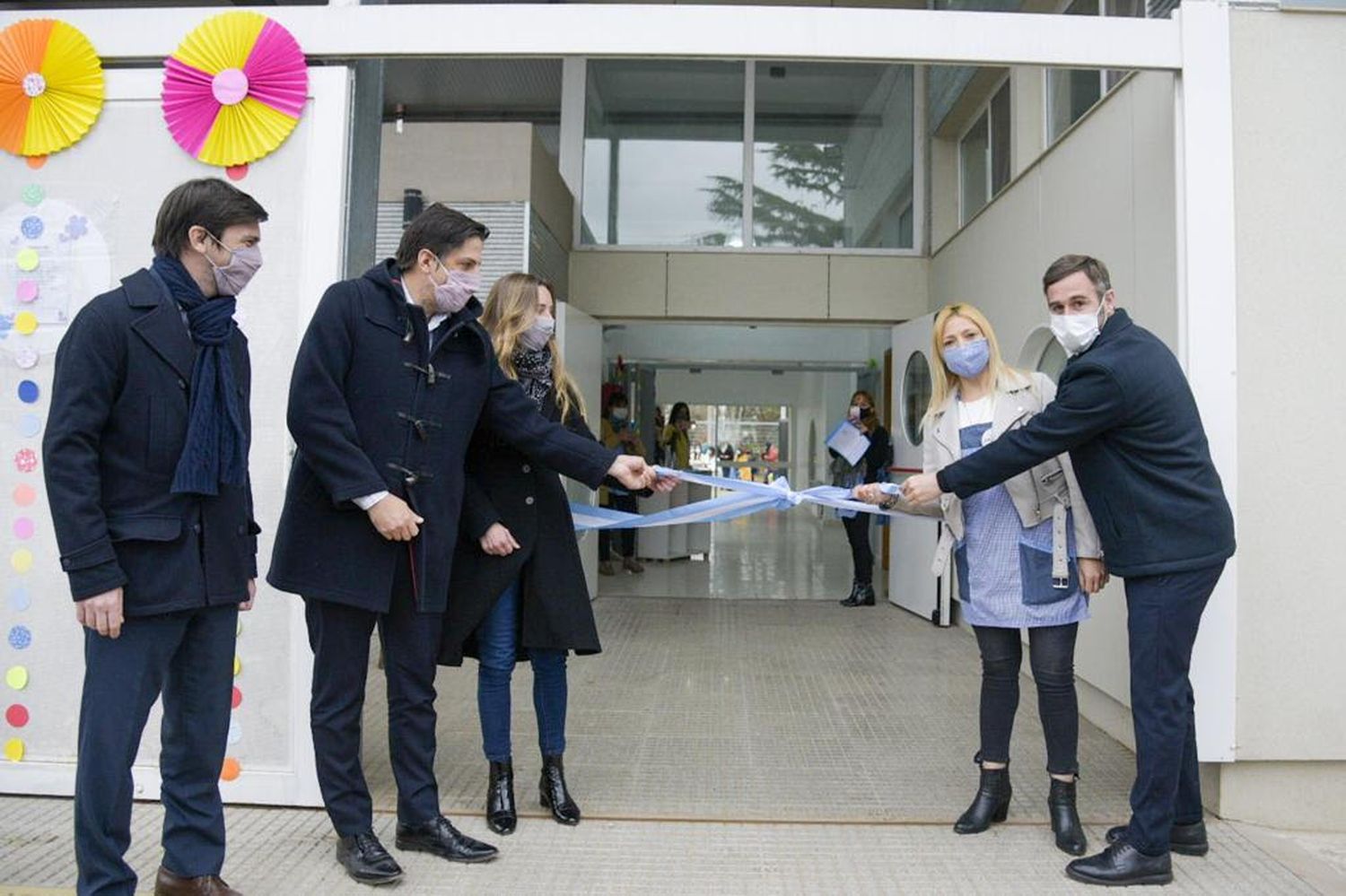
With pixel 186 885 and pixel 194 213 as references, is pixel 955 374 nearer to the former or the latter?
pixel 194 213

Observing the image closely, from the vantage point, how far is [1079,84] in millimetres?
5242

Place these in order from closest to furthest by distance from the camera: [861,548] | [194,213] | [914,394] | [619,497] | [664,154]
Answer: [194,213]
[914,394]
[861,548]
[664,154]
[619,497]

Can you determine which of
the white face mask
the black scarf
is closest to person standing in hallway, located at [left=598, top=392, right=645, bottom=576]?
the black scarf

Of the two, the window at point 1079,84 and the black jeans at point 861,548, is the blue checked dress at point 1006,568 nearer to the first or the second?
the window at point 1079,84

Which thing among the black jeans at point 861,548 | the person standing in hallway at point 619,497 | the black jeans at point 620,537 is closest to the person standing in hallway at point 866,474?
the black jeans at point 861,548

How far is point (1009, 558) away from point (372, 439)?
1916 millimetres

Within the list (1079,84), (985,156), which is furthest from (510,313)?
(985,156)

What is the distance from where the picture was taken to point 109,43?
318cm

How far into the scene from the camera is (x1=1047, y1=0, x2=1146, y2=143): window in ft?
15.9

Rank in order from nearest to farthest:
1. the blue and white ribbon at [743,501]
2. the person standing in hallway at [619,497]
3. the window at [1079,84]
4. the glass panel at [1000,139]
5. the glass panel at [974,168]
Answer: the blue and white ribbon at [743,501], the window at [1079,84], the glass panel at [1000,139], the glass panel at [974,168], the person standing in hallway at [619,497]

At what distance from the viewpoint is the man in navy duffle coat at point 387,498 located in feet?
8.16

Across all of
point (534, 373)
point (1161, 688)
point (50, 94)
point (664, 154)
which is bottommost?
point (1161, 688)

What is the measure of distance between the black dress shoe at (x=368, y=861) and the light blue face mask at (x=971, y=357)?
2234 millimetres

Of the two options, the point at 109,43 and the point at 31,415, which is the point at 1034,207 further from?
the point at 31,415
